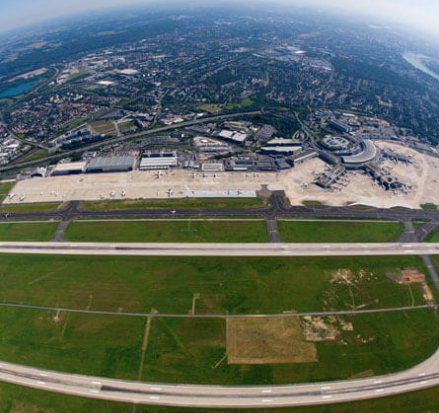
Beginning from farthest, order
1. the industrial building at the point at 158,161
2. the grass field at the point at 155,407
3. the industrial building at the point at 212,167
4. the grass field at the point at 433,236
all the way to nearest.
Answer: the industrial building at the point at 158,161 → the industrial building at the point at 212,167 → the grass field at the point at 433,236 → the grass field at the point at 155,407

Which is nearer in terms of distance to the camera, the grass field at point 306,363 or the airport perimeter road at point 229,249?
the grass field at point 306,363

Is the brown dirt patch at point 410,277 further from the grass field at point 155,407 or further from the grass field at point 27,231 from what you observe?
the grass field at point 27,231

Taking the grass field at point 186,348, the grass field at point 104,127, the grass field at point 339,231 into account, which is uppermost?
the grass field at point 186,348

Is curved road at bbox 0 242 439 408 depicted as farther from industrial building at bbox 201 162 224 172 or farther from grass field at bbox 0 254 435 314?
industrial building at bbox 201 162 224 172

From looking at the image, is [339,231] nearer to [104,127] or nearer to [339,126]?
[339,126]

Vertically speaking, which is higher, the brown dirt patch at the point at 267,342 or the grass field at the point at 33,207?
the brown dirt patch at the point at 267,342

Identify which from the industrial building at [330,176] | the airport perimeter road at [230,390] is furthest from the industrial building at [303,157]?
the airport perimeter road at [230,390]

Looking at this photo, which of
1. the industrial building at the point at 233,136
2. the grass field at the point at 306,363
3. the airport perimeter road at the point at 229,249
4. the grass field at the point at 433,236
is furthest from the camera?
the industrial building at the point at 233,136

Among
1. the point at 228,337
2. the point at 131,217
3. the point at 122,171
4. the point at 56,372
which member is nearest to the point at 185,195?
the point at 131,217

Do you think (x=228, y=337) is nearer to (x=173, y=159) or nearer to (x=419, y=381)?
(x=419, y=381)

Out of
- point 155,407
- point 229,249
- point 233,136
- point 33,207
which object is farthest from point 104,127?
point 155,407
